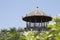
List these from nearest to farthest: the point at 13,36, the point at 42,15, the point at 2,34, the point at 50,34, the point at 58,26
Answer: the point at 58,26
the point at 50,34
the point at 42,15
the point at 13,36
the point at 2,34

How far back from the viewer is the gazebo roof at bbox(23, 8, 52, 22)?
2775cm

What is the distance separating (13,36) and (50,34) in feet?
111

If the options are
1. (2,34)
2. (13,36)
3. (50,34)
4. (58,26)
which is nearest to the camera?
(58,26)

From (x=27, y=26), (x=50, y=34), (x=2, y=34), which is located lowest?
(x=2, y=34)

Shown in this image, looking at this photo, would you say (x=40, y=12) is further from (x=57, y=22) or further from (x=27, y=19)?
(x=57, y=22)

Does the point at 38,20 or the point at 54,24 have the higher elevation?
the point at 54,24


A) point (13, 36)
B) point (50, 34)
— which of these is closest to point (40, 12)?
point (13, 36)

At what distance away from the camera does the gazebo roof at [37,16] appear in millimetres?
27750

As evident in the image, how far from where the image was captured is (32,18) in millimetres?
28578

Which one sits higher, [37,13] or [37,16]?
→ [37,13]

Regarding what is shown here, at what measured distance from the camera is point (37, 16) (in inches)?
1102

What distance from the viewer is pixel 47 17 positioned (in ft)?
91.4

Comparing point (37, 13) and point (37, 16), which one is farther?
point (37, 13)

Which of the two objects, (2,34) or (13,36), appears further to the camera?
(2,34)
